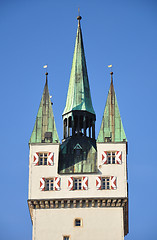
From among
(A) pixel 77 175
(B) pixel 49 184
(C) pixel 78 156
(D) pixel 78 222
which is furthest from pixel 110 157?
(D) pixel 78 222

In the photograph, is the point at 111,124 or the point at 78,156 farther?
the point at 111,124

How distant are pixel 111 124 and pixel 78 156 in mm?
3316

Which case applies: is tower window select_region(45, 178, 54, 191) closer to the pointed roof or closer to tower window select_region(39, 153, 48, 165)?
tower window select_region(39, 153, 48, 165)

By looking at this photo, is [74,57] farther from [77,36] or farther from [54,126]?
[54,126]

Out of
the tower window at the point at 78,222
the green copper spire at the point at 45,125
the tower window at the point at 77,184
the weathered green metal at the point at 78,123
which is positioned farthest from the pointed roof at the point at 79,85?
the tower window at the point at 78,222

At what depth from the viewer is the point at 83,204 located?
6700cm

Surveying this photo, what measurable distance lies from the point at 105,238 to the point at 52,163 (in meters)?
6.58

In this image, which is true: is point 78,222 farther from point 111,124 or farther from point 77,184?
point 111,124

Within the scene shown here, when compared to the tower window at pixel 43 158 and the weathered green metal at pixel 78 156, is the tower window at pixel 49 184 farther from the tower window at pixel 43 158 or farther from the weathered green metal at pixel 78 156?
the tower window at pixel 43 158

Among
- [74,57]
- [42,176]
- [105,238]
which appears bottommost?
[105,238]

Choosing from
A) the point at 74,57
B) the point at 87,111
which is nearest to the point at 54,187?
the point at 87,111

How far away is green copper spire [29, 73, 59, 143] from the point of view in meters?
69.1

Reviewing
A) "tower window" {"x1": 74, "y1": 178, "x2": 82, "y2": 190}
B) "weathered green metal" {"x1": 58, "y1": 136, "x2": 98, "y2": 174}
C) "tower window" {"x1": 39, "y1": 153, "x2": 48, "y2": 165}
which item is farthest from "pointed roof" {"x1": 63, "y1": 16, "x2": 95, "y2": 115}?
"tower window" {"x1": 74, "y1": 178, "x2": 82, "y2": 190}

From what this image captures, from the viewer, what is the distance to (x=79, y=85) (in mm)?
73438
